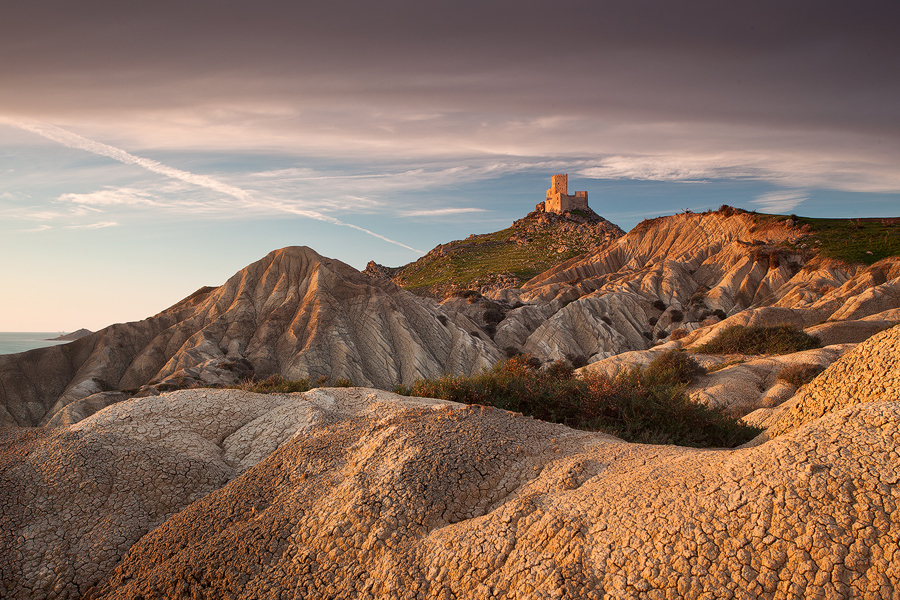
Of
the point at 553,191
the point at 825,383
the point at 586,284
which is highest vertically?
the point at 553,191

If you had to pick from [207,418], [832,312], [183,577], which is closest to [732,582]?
[183,577]

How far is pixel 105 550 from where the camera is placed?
6074mm

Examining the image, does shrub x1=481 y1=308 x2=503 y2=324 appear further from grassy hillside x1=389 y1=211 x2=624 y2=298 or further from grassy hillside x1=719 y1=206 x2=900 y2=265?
grassy hillside x1=719 y1=206 x2=900 y2=265

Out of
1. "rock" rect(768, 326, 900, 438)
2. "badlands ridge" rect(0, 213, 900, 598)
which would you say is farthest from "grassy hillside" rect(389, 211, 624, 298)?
"rock" rect(768, 326, 900, 438)

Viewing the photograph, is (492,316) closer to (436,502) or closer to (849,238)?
(849,238)

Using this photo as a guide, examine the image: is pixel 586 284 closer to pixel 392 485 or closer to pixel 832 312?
pixel 832 312

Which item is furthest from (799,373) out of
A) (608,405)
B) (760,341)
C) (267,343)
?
(267,343)

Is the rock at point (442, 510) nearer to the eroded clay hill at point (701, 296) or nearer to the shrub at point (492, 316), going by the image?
the eroded clay hill at point (701, 296)

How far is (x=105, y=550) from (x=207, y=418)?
3.19m

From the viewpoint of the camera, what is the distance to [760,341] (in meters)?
24.5

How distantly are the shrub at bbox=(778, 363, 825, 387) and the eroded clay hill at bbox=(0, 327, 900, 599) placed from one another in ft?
36.2

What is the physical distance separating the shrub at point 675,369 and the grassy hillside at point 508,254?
189ft

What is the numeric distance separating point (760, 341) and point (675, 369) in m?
8.42

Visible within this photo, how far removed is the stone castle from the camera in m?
120
